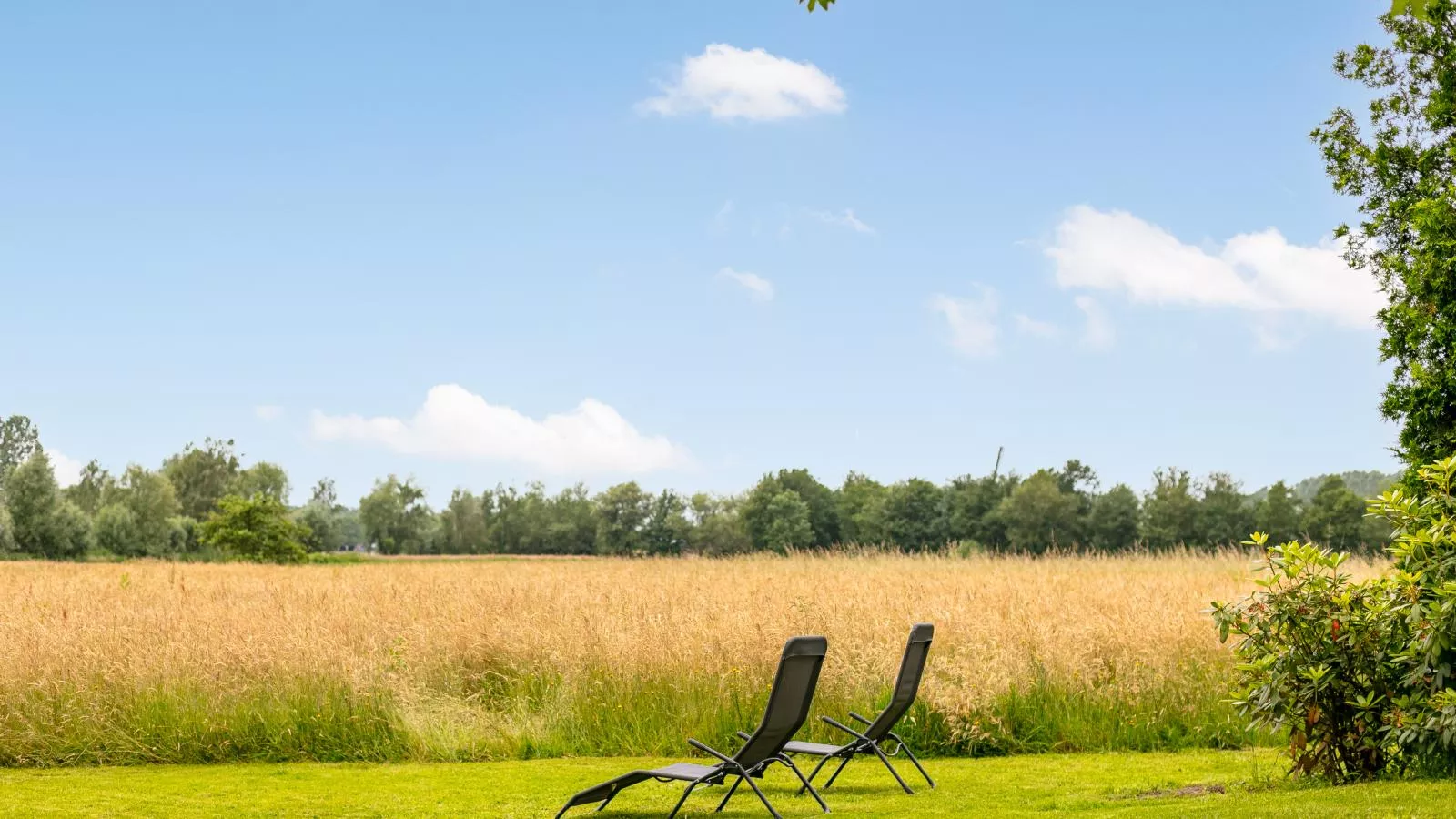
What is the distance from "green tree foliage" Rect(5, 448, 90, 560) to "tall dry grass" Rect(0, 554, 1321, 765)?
5711 centimetres

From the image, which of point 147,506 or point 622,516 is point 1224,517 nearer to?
point 622,516

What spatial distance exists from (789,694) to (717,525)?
71.2m

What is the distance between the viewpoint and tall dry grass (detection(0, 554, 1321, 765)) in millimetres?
9398

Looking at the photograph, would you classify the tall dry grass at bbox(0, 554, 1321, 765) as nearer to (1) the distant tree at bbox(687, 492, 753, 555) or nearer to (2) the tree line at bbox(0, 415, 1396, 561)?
(2) the tree line at bbox(0, 415, 1396, 561)

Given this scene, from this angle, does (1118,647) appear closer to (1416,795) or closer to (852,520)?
(1416,795)

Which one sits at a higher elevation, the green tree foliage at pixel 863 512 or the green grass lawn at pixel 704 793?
the green tree foliage at pixel 863 512

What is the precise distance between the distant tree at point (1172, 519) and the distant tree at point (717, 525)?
20.4m

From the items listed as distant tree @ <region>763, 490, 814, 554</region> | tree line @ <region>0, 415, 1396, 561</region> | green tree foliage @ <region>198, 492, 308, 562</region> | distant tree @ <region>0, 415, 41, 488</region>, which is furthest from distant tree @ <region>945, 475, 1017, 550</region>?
distant tree @ <region>0, 415, 41, 488</region>

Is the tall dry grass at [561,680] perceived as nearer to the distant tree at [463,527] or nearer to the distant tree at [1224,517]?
the distant tree at [1224,517]

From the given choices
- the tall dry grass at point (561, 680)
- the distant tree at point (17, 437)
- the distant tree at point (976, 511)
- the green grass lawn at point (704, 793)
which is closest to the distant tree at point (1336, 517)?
the distant tree at point (976, 511)

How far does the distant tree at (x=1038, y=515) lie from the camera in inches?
2317

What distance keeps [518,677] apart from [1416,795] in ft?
23.0

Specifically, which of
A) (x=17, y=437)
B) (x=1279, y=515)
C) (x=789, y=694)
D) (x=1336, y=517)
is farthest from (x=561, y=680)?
(x=17, y=437)

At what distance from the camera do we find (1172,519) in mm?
59656
